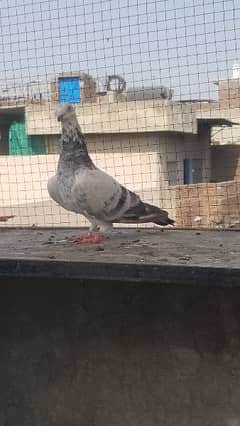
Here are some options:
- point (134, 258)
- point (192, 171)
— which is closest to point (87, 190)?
point (134, 258)

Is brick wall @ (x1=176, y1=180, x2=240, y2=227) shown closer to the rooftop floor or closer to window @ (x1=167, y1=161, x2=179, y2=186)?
window @ (x1=167, y1=161, x2=179, y2=186)

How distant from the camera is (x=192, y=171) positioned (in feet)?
39.9

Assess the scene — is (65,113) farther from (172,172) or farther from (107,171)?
(107,171)

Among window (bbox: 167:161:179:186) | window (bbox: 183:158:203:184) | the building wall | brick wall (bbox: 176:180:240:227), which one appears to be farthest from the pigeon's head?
window (bbox: 183:158:203:184)

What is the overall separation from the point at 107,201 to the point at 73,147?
37cm

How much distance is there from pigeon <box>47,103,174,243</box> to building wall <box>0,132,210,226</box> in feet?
16.1

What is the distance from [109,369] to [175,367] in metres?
0.29

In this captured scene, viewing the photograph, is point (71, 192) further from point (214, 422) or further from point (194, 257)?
point (214, 422)

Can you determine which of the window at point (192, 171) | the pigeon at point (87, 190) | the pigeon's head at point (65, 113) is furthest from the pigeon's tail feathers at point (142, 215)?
the window at point (192, 171)

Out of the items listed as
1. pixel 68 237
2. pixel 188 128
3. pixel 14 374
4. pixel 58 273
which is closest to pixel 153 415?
pixel 14 374

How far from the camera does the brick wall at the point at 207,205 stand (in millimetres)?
8891

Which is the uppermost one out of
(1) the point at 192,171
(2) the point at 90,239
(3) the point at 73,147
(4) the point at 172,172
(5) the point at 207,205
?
(3) the point at 73,147

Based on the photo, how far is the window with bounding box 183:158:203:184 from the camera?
11854 millimetres

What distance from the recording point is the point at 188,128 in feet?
44.5
